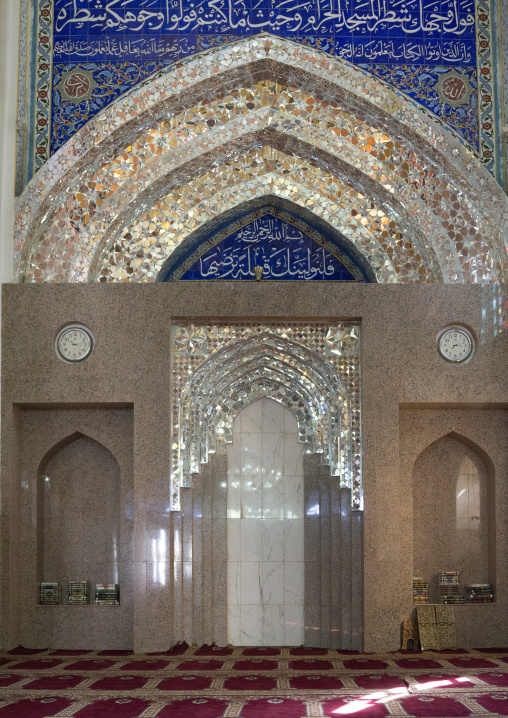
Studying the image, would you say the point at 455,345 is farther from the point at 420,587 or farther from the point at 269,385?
the point at 420,587

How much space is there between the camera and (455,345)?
252 inches

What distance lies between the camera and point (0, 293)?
6.38 meters

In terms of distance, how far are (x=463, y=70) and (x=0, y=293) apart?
394 cm

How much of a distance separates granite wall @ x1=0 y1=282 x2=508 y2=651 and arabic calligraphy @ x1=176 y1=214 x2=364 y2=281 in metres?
0.65

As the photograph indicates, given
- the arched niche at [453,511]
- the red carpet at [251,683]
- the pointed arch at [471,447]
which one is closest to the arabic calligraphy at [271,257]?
the pointed arch at [471,447]

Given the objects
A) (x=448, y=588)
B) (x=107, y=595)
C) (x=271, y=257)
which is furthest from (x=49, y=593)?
(x=271, y=257)

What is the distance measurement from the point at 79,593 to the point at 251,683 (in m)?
1.86

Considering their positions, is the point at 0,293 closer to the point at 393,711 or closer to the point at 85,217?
the point at 85,217

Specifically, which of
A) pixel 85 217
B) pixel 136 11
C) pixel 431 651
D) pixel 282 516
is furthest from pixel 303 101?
pixel 431 651

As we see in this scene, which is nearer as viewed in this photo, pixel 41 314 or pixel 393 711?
pixel 393 711

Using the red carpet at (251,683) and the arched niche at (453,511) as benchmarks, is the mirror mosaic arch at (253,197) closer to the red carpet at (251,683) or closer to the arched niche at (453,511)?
the arched niche at (453,511)

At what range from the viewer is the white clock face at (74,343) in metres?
6.35

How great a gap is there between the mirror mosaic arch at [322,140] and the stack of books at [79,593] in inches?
91.3

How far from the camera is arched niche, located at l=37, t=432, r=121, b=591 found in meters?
6.60
